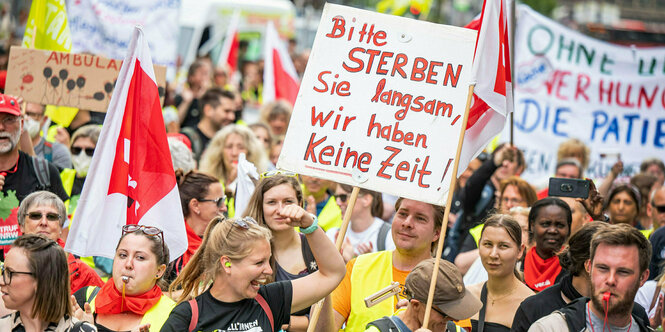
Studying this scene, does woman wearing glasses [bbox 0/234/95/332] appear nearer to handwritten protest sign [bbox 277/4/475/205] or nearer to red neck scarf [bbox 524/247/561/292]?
handwritten protest sign [bbox 277/4/475/205]

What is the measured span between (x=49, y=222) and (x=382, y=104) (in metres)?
2.07

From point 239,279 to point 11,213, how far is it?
248cm

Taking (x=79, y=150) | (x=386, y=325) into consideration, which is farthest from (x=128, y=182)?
(x=79, y=150)

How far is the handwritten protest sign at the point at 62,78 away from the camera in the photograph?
23.7ft

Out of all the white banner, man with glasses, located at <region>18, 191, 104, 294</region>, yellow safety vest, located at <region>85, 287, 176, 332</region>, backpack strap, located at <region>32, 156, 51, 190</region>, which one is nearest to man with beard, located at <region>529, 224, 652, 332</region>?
yellow safety vest, located at <region>85, 287, 176, 332</region>

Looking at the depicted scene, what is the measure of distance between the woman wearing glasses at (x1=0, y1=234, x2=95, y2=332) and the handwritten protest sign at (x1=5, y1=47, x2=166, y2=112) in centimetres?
328

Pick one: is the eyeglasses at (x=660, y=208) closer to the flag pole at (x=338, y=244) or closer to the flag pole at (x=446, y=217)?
the flag pole at (x=446, y=217)

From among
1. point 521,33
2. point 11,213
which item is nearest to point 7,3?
point 521,33

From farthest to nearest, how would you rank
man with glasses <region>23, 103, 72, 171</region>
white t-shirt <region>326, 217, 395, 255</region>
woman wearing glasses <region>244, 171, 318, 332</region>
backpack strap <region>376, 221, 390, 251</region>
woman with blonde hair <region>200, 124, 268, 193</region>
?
1. woman with blonde hair <region>200, 124, 268, 193</region>
2. man with glasses <region>23, 103, 72, 171</region>
3. white t-shirt <region>326, 217, 395, 255</region>
4. backpack strap <region>376, 221, 390, 251</region>
5. woman wearing glasses <region>244, 171, 318, 332</region>

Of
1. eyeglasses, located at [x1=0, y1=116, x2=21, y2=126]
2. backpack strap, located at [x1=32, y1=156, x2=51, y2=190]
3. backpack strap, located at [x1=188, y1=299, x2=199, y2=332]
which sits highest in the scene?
eyeglasses, located at [x1=0, y1=116, x2=21, y2=126]

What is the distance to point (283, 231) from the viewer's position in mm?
5332

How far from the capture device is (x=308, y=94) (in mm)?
4840

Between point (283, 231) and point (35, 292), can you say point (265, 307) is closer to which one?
point (35, 292)

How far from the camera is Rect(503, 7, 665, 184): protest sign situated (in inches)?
414
